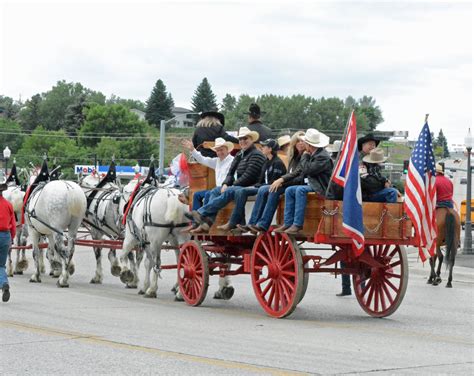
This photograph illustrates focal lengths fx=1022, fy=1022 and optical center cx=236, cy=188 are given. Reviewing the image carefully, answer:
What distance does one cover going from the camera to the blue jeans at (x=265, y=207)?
548 inches

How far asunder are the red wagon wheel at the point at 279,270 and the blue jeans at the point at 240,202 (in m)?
0.65

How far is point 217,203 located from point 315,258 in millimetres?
2106

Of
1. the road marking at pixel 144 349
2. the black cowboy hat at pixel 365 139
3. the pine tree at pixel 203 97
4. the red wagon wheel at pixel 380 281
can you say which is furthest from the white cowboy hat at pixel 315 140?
the pine tree at pixel 203 97

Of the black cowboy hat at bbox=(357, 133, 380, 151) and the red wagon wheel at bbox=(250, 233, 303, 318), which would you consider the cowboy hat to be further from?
the red wagon wheel at bbox=(250, 233, 303, 318)

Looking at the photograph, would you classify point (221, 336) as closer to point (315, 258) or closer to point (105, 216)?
point (315, 258)

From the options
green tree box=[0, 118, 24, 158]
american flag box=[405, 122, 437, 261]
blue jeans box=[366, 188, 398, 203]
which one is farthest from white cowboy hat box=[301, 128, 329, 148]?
green tree box=[0, 118, 24, 158]

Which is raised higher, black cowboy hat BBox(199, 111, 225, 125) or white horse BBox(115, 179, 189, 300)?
black cowboy hat BBox(199, 111, 225, 125)

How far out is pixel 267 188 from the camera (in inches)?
559

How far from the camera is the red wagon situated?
44.1 feet

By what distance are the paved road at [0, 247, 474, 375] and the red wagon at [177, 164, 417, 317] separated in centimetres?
31

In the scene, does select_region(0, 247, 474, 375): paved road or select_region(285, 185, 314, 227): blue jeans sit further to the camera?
select_region(285, 185, 314, 227): blue jeans

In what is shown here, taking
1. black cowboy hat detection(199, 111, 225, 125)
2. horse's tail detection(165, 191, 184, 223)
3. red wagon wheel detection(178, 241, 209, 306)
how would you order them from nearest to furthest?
red wagon wheel detection(178, 241, 209, 306)
horse's tail detection(165, 191, 184, 223)
black cowboy hat detection(199, 111, 225, 125)

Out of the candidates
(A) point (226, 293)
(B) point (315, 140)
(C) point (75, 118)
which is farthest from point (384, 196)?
(C) point (75, 118)

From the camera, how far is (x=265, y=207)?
14.0 m
